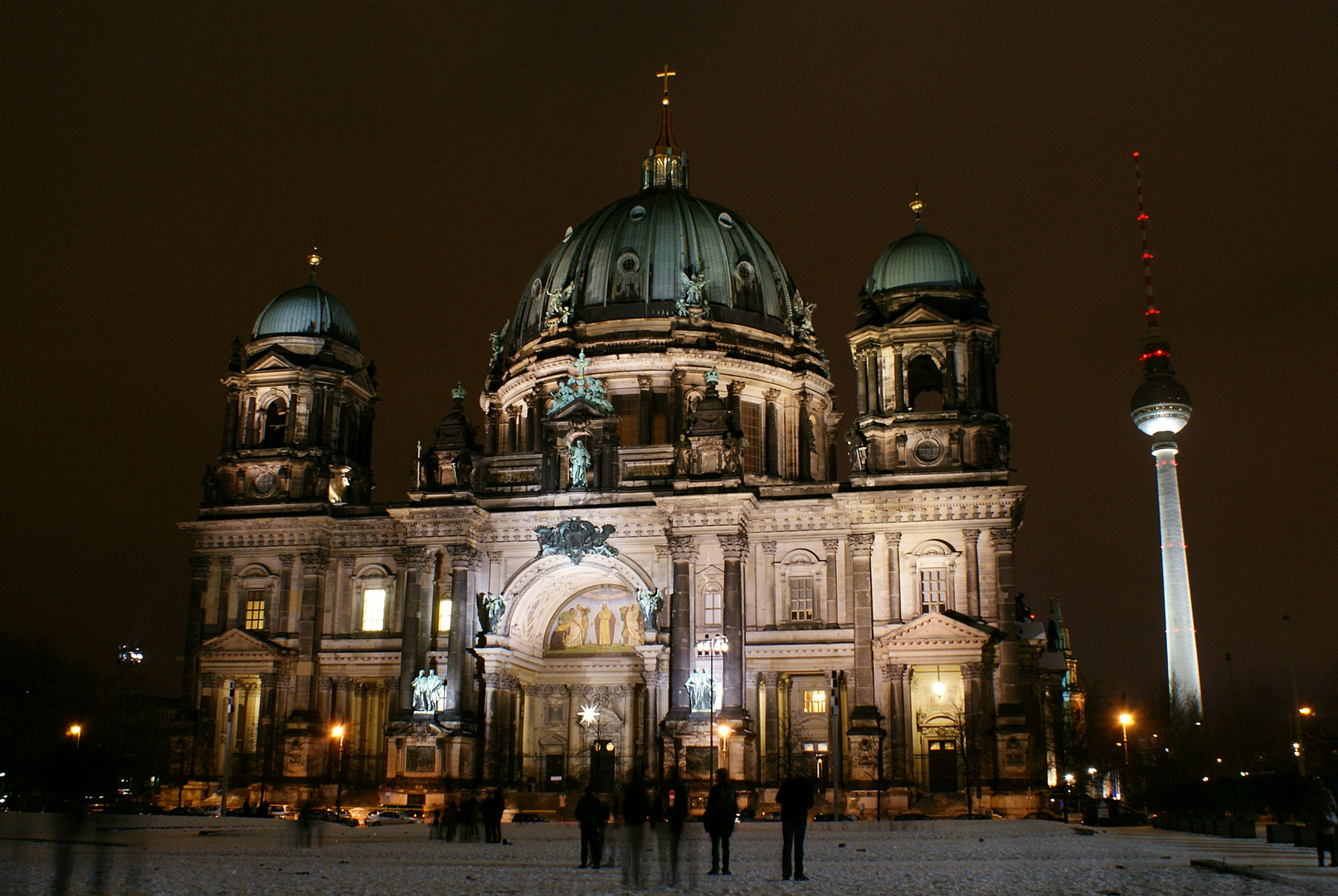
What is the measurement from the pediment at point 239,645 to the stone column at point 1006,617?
31.8 meters

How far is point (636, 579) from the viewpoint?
59469 mm

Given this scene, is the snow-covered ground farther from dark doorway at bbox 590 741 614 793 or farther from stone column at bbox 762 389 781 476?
stone column at bbox 762 389 781 476

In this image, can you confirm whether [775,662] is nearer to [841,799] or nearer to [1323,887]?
[841,799]

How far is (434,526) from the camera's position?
60969 millimetres

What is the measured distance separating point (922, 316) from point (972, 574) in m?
11.5

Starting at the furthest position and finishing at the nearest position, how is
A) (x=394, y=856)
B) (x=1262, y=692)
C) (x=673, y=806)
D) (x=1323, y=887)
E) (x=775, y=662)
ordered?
(x=1262, y=692) < (x=775, y=662) < (x=394, y=856) < (x=673, y=806) < (x=1323, y=887)

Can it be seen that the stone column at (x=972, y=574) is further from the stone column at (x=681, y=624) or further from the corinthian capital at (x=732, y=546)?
the stone column at (x=681, y=624)

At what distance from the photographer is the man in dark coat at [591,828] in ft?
85.0

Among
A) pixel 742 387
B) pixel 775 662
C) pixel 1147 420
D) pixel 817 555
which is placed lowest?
pixel 775 662

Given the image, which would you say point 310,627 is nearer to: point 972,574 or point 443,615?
point 443,615

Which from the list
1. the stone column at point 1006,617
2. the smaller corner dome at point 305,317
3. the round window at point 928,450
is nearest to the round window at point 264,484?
the smaller corner dome at point 305,317

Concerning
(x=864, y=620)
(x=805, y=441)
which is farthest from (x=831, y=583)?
(x=805, y=441)

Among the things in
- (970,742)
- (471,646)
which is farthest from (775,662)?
(471,646)

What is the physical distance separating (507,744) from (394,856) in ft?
105
